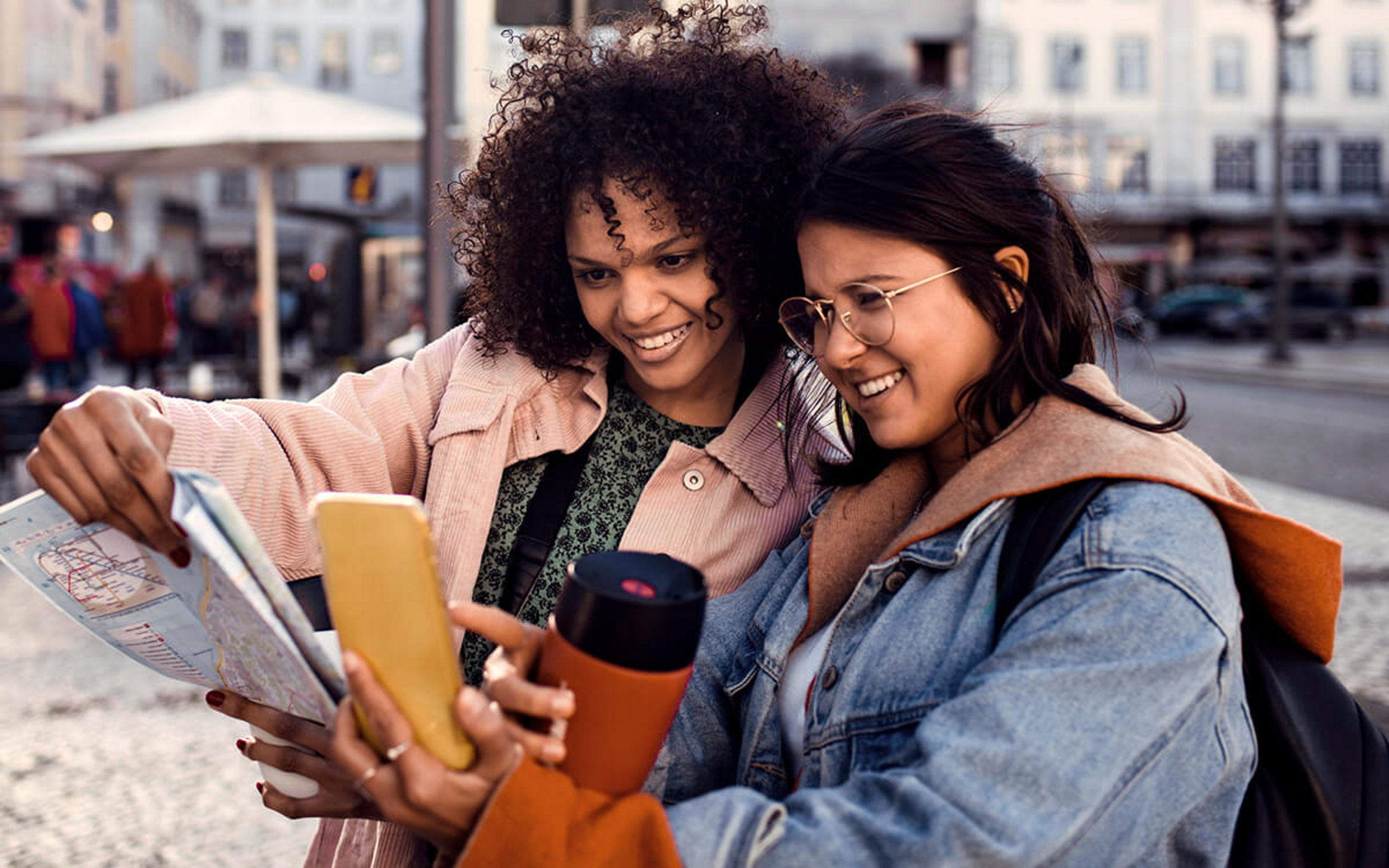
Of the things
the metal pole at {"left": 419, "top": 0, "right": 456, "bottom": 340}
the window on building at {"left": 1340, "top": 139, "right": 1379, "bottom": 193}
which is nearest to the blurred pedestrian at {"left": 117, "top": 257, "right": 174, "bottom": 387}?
the metal pole at {"left": 419, "top": 0, "right": 456, "bottom": 340}

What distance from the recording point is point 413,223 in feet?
54.4

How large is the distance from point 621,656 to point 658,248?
109 centimetres

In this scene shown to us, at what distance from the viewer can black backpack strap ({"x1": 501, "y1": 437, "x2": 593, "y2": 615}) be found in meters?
1.97

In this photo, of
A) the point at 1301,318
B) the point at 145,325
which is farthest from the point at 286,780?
the point at 1301,318

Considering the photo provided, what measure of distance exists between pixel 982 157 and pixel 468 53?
14260 millimetres

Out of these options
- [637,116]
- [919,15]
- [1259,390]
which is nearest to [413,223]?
[1259,390]

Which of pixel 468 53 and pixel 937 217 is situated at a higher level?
pixel 468 53

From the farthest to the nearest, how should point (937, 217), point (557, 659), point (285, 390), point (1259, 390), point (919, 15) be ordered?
point (919, 15)
point (1259, 390)
point (285, 390)
point (937, 217)
point (557, 659)

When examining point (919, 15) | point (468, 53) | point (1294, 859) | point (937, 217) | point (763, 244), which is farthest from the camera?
point (919, 15)

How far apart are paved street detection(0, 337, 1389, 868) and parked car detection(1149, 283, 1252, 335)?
33.1m

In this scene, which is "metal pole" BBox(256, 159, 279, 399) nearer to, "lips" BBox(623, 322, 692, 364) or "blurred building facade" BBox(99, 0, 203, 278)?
"lips" BBox(623, 322, 692, 364)

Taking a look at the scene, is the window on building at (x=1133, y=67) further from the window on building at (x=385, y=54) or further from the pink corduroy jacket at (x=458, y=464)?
the pink corduroy jacket at (x=458, y=464)

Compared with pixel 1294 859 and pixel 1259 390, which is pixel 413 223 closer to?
pixel 1259 390

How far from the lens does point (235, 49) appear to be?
153 feet
